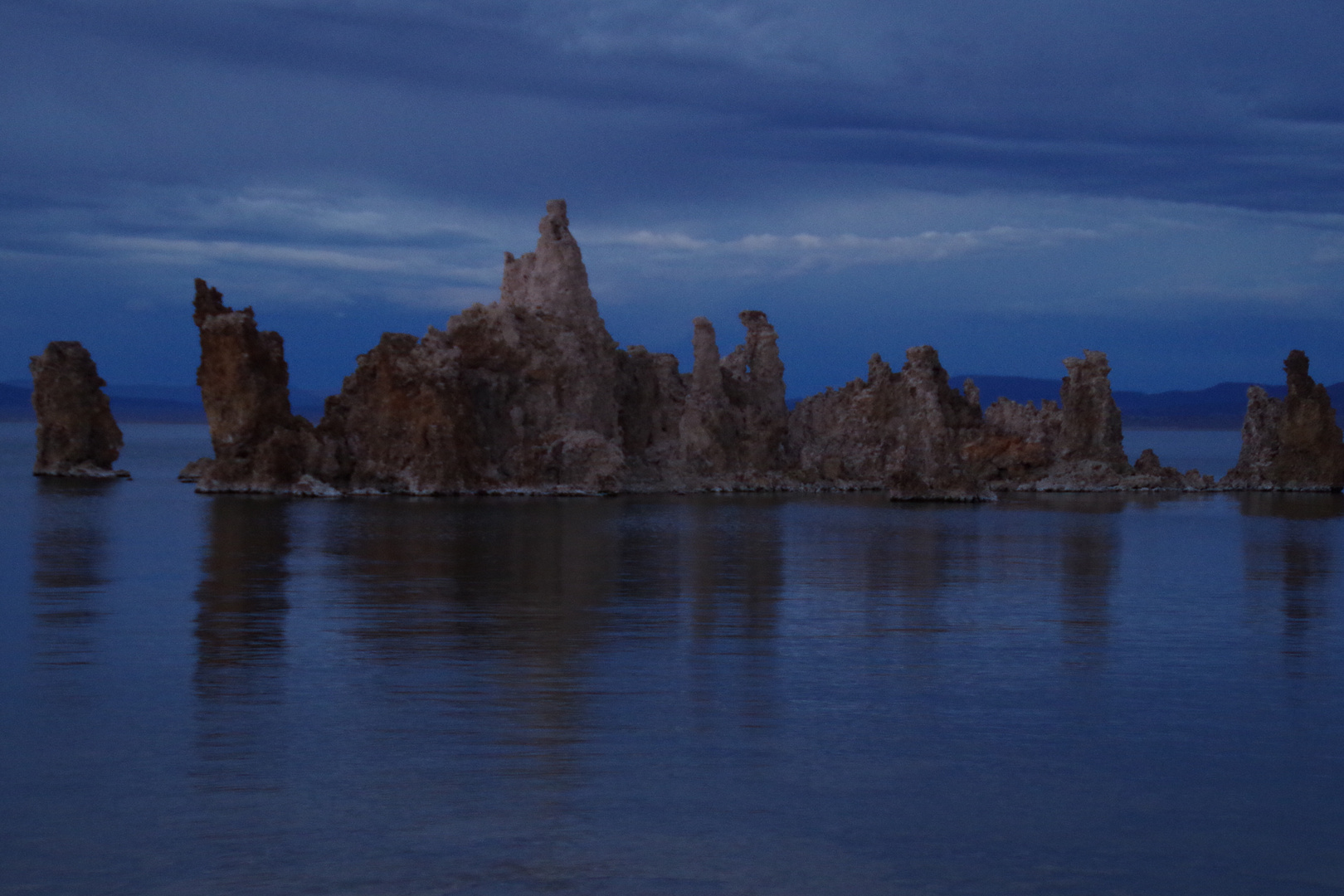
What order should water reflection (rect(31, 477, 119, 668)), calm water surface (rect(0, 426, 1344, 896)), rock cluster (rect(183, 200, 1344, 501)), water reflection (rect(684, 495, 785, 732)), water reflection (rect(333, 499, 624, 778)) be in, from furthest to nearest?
rock cluster (rect(183, 200, 1344, 501)) → water reflection (rect(31, 477, 119, 668)) → water reflection (rect(684, 495, 785, 732)) → water reflection (rect(333, 499, 624, 778)) → calm water surface (rect(0, 426, 1344, 896))

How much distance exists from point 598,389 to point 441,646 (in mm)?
56306

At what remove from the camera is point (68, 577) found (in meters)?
28.5

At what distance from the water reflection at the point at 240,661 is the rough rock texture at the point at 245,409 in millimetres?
28728

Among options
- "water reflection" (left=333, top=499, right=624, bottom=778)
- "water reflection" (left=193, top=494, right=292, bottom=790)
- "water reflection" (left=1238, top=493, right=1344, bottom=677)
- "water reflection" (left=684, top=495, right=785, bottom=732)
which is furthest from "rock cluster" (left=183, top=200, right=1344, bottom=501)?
"water reflection" (left=193, top=494, right=292, bottom=790)

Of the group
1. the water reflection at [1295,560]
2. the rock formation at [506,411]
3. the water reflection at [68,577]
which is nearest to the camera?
the water reflection at [68,577]

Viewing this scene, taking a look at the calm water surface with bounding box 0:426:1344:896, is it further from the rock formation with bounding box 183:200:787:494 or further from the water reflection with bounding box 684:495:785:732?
the rock formation with bounding box 183:200:787:494

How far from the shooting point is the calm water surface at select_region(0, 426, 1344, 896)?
9.74 m

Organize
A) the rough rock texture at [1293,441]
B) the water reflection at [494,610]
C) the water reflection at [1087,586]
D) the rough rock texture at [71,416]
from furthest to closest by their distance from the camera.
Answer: the rough rock texture at [1293,441], the rough rock texture at [71,416], the water reflection at [1087,586], the water reflection at [494,610]

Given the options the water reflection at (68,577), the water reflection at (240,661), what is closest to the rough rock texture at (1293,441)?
the water reflection at (68,577)

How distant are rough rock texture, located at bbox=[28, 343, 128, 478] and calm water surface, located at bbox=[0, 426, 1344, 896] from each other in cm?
5130

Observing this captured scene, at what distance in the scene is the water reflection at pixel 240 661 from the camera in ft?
40.2

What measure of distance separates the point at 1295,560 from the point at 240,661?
27.9m

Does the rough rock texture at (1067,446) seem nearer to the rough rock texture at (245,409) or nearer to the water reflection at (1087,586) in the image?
the water reflection at (1087,586)

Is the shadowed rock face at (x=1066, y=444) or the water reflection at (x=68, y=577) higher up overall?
the shadowed rock face at (x=1066, y=444)
